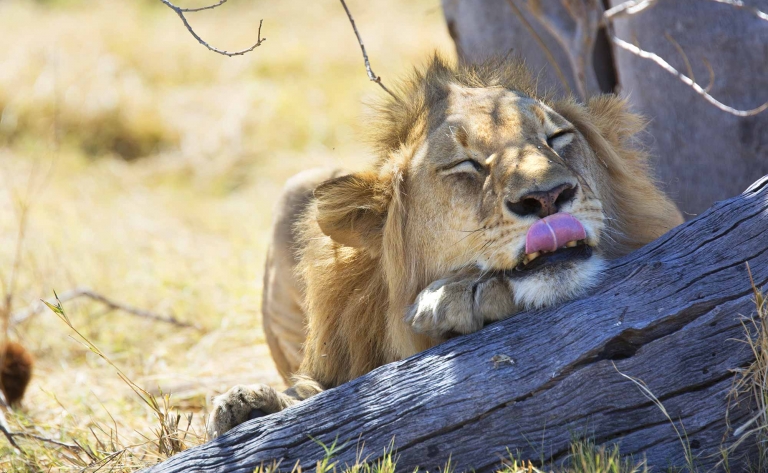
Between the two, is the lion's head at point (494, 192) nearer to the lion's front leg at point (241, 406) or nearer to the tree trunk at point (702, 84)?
the lion's front leg at point (241, 406)

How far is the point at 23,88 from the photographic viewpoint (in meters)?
9.89

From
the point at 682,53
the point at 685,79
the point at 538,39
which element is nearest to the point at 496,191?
the point at 685,79

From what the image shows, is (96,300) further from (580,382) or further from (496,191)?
(580,382)

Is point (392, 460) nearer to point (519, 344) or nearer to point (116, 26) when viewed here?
point (519, 344)

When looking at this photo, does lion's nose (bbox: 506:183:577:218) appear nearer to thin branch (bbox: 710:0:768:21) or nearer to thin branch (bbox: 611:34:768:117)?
thin branch (bbox: 611:34:768:117)

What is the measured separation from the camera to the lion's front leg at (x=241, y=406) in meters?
2.42

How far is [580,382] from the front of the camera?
2113mm

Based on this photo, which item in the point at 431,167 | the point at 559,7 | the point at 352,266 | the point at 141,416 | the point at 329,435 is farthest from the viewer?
the point at 559,7

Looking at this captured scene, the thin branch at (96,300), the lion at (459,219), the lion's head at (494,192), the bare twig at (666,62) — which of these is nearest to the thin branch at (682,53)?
the bare twig at (666,62)

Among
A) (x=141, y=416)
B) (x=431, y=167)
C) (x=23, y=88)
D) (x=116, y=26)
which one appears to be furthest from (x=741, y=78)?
(x=116, y=26)

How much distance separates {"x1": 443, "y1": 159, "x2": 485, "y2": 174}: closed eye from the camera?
2471 mm

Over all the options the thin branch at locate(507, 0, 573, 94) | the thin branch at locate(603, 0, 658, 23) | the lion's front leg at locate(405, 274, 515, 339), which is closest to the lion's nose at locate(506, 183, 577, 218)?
the lion's front leg at locate(405, 274, 515, 339)

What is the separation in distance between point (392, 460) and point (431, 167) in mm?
915

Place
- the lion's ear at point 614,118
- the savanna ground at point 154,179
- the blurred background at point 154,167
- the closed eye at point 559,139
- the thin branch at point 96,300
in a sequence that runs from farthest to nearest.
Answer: the thin branch at point 96,300
the blurred background at point 154,167
the savanna ground at point 154,179
the lion's ear at point 614,118
the closed eye at point 559,139
